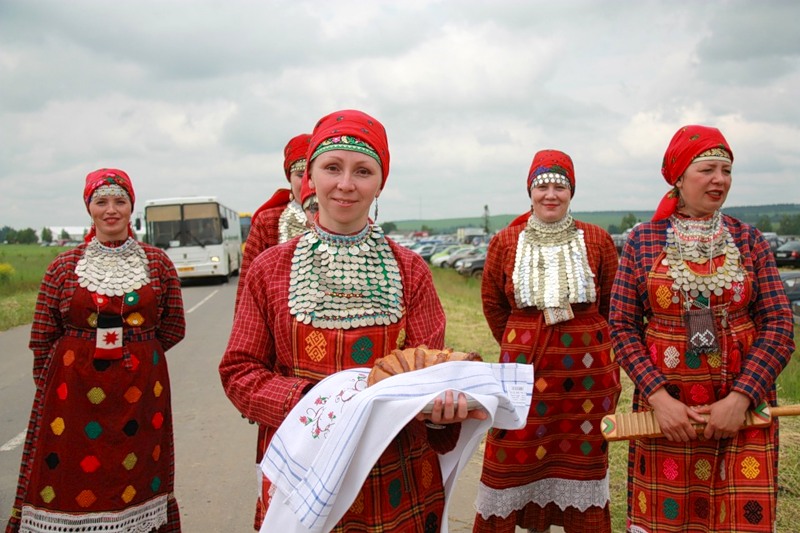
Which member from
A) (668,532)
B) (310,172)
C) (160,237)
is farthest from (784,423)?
(160,237)

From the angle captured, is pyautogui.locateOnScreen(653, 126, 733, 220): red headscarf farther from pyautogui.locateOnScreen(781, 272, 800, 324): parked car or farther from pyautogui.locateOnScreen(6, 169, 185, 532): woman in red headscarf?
pyautogui.locateOnScreen(781, 272, 800, 324): parked car

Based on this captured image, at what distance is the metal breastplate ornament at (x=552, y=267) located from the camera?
3.96m

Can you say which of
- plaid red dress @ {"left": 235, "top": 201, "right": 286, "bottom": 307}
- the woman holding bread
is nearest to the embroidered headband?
the woman holding bread

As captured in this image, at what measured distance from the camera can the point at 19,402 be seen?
740 cm

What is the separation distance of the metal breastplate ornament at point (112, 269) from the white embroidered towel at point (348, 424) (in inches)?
81.6

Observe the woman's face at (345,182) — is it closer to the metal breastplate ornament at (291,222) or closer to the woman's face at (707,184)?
the woman's face at (707,184)

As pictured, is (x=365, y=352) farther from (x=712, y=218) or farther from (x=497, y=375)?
(x=712, y=218)

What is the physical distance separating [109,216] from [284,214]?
112cm

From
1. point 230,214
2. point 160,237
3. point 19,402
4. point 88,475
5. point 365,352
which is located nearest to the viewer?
point 365,352

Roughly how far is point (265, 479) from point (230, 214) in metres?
27.3

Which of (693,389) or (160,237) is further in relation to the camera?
(160,237)

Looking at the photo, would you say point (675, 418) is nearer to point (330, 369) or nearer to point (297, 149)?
point (330, 369)

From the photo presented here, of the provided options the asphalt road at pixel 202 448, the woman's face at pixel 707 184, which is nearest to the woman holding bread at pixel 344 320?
the woman's face at pixel 707 184

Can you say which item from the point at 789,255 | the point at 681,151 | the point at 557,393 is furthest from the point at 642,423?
the point at 789,255
